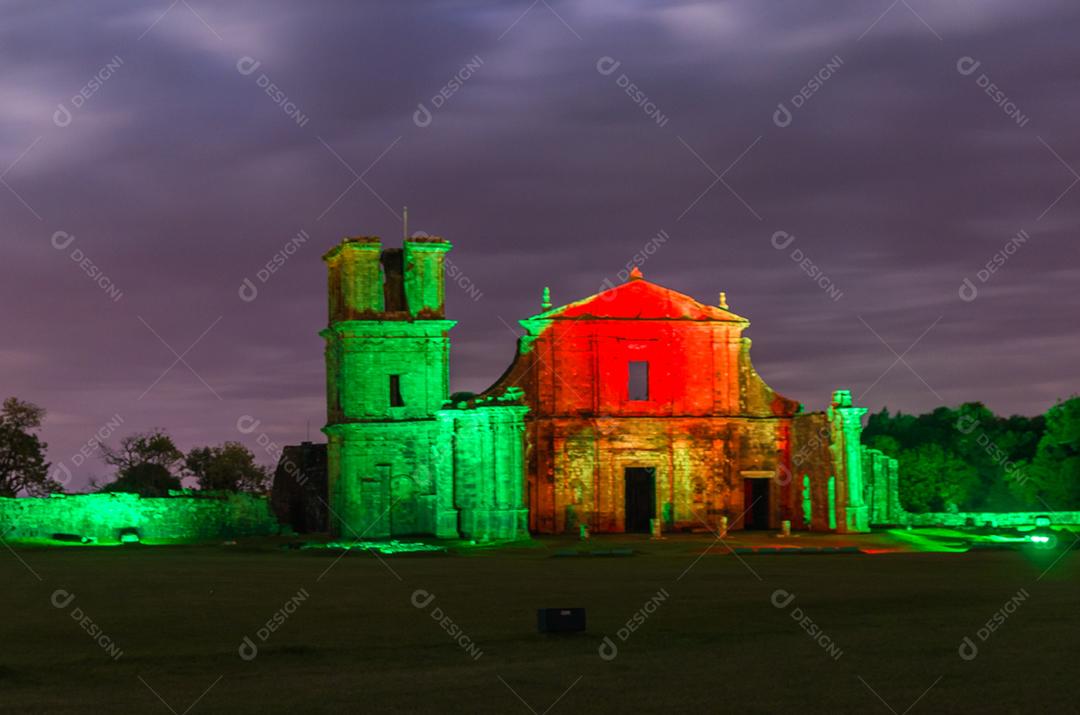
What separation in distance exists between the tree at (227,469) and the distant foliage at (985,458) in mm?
36126

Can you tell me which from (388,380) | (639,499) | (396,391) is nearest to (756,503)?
(639,499)

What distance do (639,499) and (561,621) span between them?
34.7 m

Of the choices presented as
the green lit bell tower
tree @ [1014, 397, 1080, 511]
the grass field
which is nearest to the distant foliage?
tree @ [1014, 397, 1080, 511]

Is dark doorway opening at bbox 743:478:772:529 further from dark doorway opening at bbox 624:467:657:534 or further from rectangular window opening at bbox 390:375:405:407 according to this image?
rectangular window opening at bbox 390:375:405:407

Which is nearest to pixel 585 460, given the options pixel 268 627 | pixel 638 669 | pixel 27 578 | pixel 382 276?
pixel 382 276

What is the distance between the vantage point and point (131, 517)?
48.8 metres

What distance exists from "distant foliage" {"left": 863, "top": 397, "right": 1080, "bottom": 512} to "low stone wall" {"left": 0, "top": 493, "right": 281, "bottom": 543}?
32288 millimetres

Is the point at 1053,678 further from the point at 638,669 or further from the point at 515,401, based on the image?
the point at 515,401

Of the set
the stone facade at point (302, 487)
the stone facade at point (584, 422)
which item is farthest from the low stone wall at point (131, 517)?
the stone facade at point (584, 422)

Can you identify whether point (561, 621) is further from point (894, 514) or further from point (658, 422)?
point (894, 514)

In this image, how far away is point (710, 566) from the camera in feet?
107

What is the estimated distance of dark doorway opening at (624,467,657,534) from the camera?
52438 millimetres

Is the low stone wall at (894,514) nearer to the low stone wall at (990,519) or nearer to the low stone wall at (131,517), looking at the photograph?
the low stone wall at (990,519)

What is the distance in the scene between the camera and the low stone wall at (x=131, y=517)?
46344 mm
